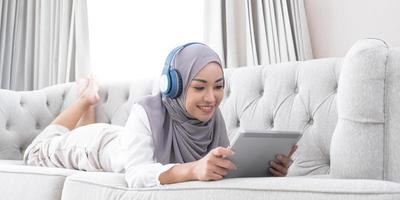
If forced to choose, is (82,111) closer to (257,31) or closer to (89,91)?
(89,91)

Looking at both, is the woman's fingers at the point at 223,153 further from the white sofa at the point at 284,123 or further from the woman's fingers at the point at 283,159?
the woman's fingers at the point at 283,159

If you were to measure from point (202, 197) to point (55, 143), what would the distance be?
1219 millimetres

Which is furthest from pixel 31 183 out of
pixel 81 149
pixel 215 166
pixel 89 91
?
pixel 89 91

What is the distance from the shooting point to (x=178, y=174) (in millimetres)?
1158

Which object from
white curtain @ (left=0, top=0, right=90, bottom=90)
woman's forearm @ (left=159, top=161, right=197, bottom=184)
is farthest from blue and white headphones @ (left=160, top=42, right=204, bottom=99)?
white curtain @ (left=0, top=0, right=90, bottom=90)

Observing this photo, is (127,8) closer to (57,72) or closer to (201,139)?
(57,72)

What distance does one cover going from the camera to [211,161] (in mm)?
1069

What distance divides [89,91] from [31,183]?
103 centimetres

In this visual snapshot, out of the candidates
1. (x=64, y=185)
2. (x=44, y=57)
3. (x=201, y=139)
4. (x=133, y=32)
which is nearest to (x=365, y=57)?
(x=201, y=139)

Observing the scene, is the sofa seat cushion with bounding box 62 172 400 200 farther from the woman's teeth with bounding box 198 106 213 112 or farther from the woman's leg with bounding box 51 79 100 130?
the woman's leg with bounding box 51 79 100 130

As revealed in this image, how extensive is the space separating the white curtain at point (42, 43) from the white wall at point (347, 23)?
165 centimetres

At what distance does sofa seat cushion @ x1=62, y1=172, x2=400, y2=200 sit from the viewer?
2.92ft

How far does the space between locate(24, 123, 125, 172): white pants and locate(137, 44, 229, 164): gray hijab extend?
332mm

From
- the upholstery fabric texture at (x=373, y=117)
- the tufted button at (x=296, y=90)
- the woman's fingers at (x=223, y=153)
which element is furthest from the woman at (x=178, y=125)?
the tufted button at (x=296, y=90)
